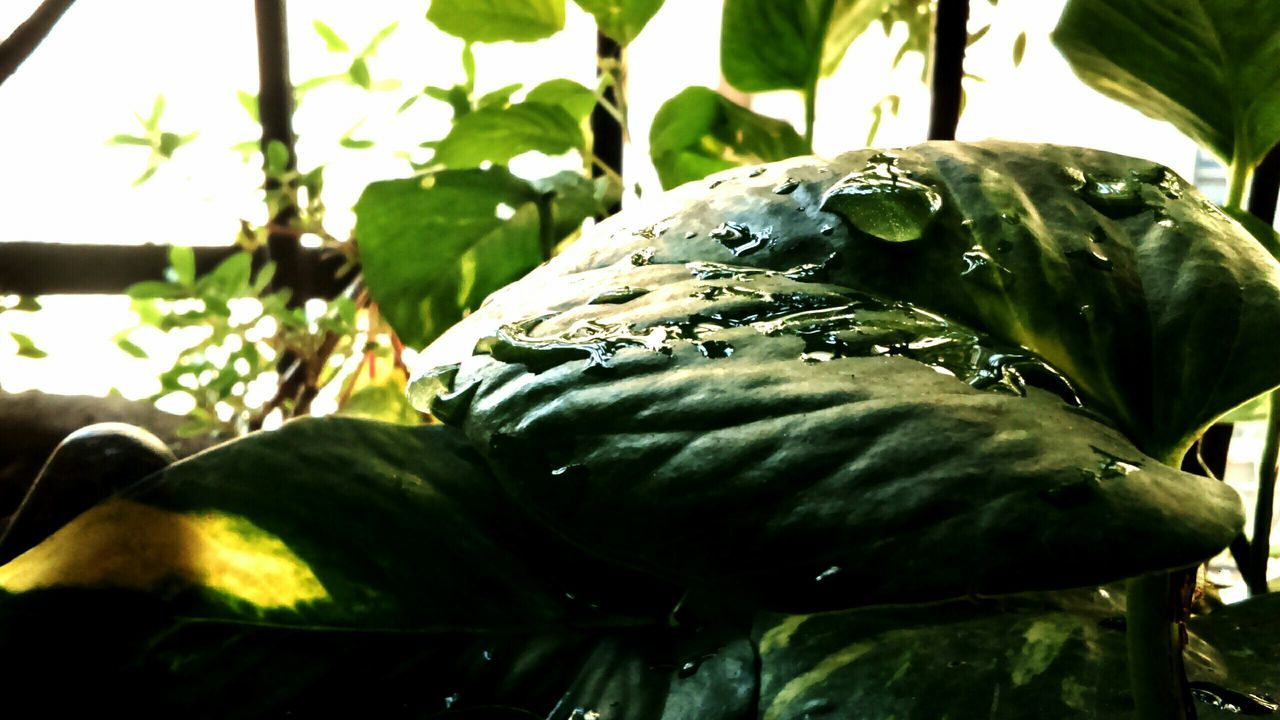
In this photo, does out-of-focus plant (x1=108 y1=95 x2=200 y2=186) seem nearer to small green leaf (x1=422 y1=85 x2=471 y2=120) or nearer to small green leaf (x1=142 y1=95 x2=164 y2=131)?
small green leaf (x1=142 y1=95 x2=164 y2=131)

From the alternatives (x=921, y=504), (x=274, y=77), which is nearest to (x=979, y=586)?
(x=921, y=504)

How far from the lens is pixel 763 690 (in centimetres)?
26

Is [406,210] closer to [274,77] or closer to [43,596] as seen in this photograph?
[43,596]

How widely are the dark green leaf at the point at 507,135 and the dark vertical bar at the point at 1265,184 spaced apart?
1.46ft

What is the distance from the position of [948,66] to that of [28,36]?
1.68 ft

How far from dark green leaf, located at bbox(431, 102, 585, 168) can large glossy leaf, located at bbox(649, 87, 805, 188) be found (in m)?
0.07

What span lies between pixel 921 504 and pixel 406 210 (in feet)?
1.46

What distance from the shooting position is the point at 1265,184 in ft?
1.70

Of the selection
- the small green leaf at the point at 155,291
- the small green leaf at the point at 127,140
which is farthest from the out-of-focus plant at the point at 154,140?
the small green leaf at the point at 155,291

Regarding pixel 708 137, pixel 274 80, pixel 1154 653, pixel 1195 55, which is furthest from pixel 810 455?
pixel 274 80

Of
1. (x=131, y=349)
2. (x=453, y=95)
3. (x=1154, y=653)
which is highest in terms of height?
(x=453, y=95)

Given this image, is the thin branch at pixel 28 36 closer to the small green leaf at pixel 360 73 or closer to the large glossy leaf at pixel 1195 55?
the small green leaf at pixel 360 73

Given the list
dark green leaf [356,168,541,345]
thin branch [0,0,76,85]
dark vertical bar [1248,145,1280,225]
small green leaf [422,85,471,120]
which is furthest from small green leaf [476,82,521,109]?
dark vertical bar [1248,145,1280,225]

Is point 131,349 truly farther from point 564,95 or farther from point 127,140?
point 564,95
